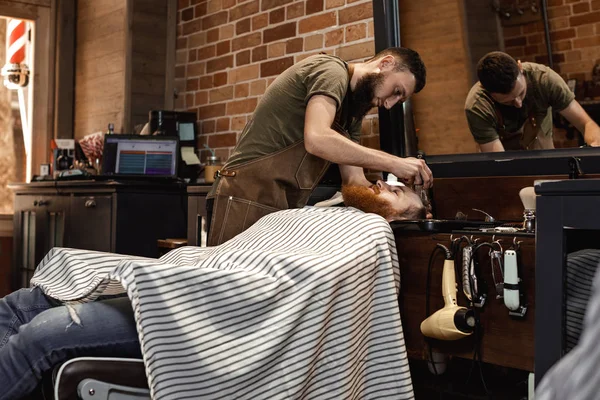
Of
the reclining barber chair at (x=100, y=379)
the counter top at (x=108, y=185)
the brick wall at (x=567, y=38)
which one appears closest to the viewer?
the reclining barber chair at (x=100, y=379)

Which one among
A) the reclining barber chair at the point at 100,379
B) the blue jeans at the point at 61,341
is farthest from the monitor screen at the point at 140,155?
the reclining barber chair at the point at 100,379

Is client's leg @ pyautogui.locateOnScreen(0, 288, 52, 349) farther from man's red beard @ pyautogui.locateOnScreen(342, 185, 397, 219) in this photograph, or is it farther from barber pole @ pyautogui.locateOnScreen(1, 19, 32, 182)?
barber pole @ pyautogui.locateOnScreen(1, 19, 32, 182)

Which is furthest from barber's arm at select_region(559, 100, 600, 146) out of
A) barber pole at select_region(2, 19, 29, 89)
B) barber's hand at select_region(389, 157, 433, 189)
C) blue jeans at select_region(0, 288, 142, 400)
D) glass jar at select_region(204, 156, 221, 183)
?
barber pole at select_region(2, 19, 29, 89)

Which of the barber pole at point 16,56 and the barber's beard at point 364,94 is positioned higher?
the barber pole at point 16,56

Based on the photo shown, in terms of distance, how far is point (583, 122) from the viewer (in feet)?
7.06

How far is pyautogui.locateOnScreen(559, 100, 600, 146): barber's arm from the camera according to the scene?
213 cm

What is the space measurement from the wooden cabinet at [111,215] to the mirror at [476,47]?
161 centimetres

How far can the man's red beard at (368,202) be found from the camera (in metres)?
2.21

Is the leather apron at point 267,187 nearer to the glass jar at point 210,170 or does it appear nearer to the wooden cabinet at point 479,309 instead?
the wooden cabinet at point 479,309

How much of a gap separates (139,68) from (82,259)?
9.19ft

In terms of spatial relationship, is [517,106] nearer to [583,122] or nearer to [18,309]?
[583,122]

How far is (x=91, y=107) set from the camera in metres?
4.98

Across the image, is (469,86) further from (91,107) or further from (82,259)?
(91,107)

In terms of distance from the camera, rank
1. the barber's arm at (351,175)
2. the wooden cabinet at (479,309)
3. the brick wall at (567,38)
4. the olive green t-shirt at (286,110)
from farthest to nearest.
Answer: the barber's arm at (351,175), the olive green t-shirt at (286,110), the brick wall at (567,38), the wooden cabinet at (479,309)
